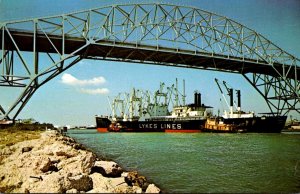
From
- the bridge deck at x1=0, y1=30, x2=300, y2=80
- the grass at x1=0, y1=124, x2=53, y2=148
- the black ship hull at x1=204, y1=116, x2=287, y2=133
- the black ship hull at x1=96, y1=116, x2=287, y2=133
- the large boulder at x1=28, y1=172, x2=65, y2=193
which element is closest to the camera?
the large boulder at x1=28, y1=172, x2=65, y2=193

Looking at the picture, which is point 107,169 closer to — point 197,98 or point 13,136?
point 13,136

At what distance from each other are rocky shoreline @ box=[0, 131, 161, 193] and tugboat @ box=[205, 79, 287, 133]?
154 ft

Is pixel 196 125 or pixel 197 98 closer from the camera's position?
pixel 196 125

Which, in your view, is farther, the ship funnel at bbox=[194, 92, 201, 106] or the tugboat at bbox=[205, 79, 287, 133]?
the ship funnel at bbox=[194, 92, 201, 106]

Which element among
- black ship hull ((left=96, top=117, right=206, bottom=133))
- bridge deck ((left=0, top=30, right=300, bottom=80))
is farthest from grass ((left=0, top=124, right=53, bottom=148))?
black ship hull ((left=96, top=117, right=206, bottom=133))

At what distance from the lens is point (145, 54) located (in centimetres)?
3650

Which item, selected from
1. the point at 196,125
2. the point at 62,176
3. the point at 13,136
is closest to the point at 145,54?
the point at 13,136

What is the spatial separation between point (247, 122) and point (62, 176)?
5048 cm

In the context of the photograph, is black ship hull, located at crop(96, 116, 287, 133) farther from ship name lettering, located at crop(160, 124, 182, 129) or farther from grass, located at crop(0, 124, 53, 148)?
grass, located at crop(0, 124, 53, 148)

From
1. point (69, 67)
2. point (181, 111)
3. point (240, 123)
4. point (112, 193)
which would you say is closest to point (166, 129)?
point (181, 111)

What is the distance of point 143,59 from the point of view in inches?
1492

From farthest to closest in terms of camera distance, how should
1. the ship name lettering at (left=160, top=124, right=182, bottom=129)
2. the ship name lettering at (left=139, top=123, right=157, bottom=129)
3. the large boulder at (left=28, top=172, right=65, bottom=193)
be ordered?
1. the ship name lettering at (left=139, top=123, right=157, bottom=129)
2. the ship name lettering at (left=160, top=124, right=182, bottom=129)
3. the large boulder at (left=28, top=172, right=65, bottom=193)

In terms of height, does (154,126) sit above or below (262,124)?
below

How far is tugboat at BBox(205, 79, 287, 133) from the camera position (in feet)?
173
